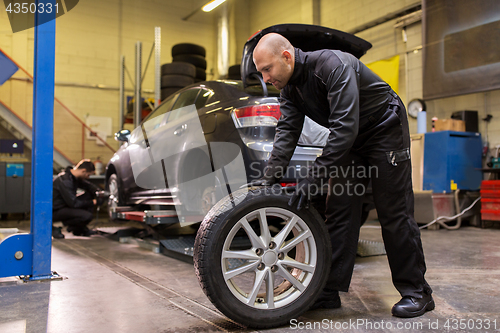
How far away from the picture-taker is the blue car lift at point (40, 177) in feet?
8.24

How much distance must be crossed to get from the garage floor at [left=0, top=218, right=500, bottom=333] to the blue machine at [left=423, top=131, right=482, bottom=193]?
2.68 meters

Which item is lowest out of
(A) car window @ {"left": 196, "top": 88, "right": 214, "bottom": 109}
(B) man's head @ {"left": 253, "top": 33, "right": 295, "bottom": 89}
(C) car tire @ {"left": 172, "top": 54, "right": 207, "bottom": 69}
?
(B) man's head @ {"left": 253, "top": 33, "right": 295, "bottom": 89}

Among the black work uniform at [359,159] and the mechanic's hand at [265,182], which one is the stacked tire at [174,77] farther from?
the mechanic's hand at [265,182]

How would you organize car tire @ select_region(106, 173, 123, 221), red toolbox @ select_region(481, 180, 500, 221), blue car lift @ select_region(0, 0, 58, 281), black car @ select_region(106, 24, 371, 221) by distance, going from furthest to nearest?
1. red toolbox @ select_region(481, 180, 500, 221)
2. car tire @ select_region(106, 173, 123, 221)
3. black car @ select_region(106, 24, 371, 221)
4. blue car lift @ select_region(0, 0, 58, 281)

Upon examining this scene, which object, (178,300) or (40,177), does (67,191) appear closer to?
(40,177)

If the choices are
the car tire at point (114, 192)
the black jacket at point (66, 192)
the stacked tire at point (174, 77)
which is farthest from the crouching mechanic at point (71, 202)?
the stacked tire at point (174, 77)

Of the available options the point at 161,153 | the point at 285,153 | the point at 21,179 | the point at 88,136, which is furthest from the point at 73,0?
the point at 285,153

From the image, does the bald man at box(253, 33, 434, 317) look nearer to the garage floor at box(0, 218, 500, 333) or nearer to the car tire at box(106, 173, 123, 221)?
the garage floor at box(0, 218, 500, 333)

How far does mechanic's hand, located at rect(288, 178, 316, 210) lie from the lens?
169 cm

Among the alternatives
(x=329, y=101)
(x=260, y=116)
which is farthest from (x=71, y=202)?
(x=329, y=101)

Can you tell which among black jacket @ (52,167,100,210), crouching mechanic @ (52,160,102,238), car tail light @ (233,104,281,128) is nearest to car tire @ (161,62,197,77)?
crouching mechanic @ (52,160,102,238)

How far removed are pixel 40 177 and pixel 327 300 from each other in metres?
1.87

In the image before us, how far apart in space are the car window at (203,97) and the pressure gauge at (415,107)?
16.4 ft

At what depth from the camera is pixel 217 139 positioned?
3.01 m
